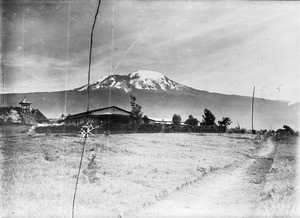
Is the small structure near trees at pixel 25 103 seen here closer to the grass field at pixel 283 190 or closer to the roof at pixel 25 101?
the roof at pixel 25 101

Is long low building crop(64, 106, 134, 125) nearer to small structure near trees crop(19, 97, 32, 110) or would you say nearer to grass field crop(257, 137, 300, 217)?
small structure near trees crop(19, 97, 32, 110)

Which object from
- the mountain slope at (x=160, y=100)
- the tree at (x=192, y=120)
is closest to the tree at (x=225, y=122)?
the mountain slope at (x=160, y=100)

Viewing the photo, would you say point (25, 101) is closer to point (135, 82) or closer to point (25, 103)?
point (25, 103)

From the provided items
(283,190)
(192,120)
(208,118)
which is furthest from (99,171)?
(283,190)

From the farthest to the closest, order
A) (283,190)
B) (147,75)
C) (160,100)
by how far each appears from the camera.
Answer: (160,100) < (147,75) < (283,190)

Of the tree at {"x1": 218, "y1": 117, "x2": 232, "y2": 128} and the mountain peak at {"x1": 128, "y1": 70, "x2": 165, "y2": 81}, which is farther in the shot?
the tree at {"x1": 218, "y1": 117, "x2": 232, "y2": 128}

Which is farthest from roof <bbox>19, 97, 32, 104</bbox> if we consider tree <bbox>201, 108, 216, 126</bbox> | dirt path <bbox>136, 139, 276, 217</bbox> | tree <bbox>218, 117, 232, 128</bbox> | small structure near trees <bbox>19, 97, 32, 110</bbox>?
tree <bbox>218, 117, 232, 128</bbox>

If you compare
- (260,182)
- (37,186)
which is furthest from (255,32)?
(37,186)
